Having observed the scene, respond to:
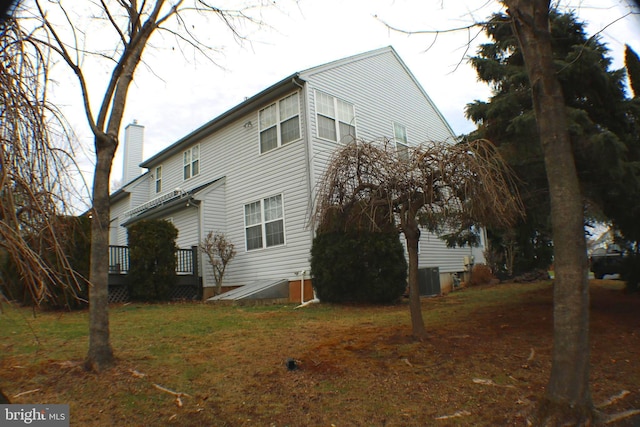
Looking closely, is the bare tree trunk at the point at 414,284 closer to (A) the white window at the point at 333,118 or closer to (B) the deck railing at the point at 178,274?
(A) the white window at the point at 333,118

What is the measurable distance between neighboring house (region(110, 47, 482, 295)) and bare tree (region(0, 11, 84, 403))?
7.88 m

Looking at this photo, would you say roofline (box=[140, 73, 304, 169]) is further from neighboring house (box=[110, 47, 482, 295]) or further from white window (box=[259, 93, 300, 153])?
white window (box=[259, 93, 300, 153])

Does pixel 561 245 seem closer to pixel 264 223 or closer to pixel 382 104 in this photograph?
pixel 264 223

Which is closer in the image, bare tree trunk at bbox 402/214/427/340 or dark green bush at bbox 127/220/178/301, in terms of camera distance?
bare tree trunk at bbox 402/214/427/340

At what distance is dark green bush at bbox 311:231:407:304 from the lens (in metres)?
10.6

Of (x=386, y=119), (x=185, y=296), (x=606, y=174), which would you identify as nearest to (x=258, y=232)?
(x=185, y=296)

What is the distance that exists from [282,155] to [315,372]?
30.0 feet

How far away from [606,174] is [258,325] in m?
6.00

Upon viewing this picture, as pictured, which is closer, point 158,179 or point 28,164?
point 28,164

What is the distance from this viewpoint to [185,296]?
13.7 metres

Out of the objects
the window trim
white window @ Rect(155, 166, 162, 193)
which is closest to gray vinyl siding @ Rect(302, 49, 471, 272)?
the window trim

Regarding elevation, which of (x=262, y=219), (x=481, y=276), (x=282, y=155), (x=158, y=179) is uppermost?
(x=158, y=179)

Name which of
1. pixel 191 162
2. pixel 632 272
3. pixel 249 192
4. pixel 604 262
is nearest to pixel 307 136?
pixel 249 192

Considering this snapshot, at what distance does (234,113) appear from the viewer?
14539 millimetres
